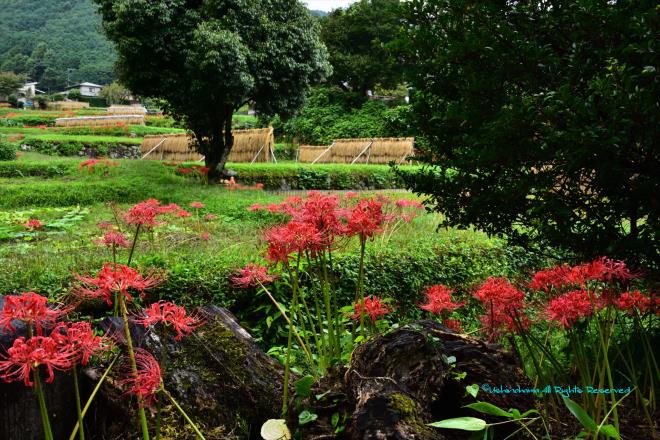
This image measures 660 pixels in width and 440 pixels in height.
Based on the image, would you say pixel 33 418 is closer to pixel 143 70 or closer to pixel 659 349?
pixel 659 349

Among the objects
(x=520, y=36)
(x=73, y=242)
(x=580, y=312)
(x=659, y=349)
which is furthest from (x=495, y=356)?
(x=73, y=242)

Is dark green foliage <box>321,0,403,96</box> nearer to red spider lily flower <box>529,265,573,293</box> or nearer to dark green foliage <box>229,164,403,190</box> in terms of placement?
dark green foliage <box>229,164,403,190</box>

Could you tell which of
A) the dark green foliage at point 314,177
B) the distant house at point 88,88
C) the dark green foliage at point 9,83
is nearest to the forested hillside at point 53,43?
the distant house at point 88,88

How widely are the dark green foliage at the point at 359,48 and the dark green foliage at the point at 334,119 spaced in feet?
4.03

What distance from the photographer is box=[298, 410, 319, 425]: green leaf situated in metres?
2.05

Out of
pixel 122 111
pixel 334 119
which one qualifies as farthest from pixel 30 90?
pixel 334 119

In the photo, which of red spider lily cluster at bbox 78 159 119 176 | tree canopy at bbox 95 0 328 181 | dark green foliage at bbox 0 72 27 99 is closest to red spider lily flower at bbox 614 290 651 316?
tree canopy at bbox 95 0 328 181

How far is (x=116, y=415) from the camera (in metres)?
2.57

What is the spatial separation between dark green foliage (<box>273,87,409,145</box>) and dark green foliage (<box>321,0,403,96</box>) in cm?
123

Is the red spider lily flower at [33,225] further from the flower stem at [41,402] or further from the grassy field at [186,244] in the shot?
the flower stem at [41,402]

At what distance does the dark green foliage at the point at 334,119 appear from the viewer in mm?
30625

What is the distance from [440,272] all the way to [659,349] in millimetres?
3055

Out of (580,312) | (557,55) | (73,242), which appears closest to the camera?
(580,312)

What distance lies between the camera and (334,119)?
32.0m
